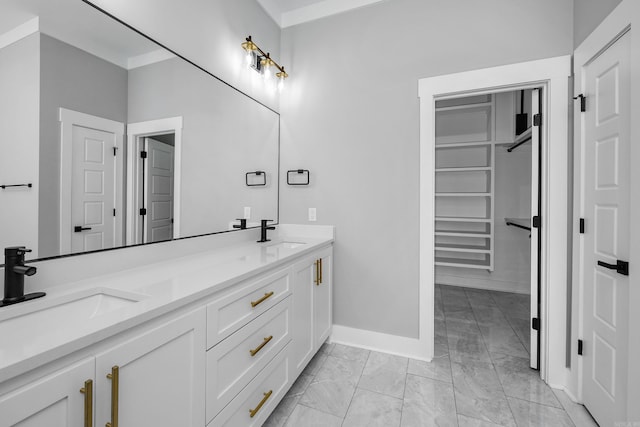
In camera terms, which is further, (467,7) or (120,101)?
(467,7)

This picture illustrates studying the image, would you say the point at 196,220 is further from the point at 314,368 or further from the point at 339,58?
the point at 339,58

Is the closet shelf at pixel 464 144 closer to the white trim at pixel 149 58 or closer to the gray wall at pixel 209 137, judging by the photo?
the gray wall at pixel 209 137

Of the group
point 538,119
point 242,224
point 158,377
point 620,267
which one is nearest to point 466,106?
point 538,119

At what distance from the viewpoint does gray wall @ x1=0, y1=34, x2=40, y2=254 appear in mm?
987

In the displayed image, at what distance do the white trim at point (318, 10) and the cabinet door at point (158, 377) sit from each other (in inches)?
103

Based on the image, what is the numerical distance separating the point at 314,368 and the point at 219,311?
127 centimetres

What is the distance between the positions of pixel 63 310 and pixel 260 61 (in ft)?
7.12

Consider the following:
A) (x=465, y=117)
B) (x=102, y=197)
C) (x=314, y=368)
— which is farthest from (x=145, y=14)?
(x=465, y=117)

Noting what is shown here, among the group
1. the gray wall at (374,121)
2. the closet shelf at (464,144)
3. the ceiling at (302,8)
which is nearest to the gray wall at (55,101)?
the gray wall at (374,121)

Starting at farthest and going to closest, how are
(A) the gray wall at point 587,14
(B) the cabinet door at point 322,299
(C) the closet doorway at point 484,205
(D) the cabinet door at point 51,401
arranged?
(C) the closet doorway at point 484,205
(B) the cabinet door at point 322,299
(A) the gray wall at point 587,14
(D) the cabinet door at point 51,401

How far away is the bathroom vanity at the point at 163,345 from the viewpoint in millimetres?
665

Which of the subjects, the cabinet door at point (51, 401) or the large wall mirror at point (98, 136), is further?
the large wall mirror at point (98, 136)

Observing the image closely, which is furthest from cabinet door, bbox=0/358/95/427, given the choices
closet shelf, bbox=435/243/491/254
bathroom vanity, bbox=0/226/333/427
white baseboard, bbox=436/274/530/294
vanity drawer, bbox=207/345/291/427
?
white baseboard, bbox=436/274/530/294

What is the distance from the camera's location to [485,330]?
108 inches
